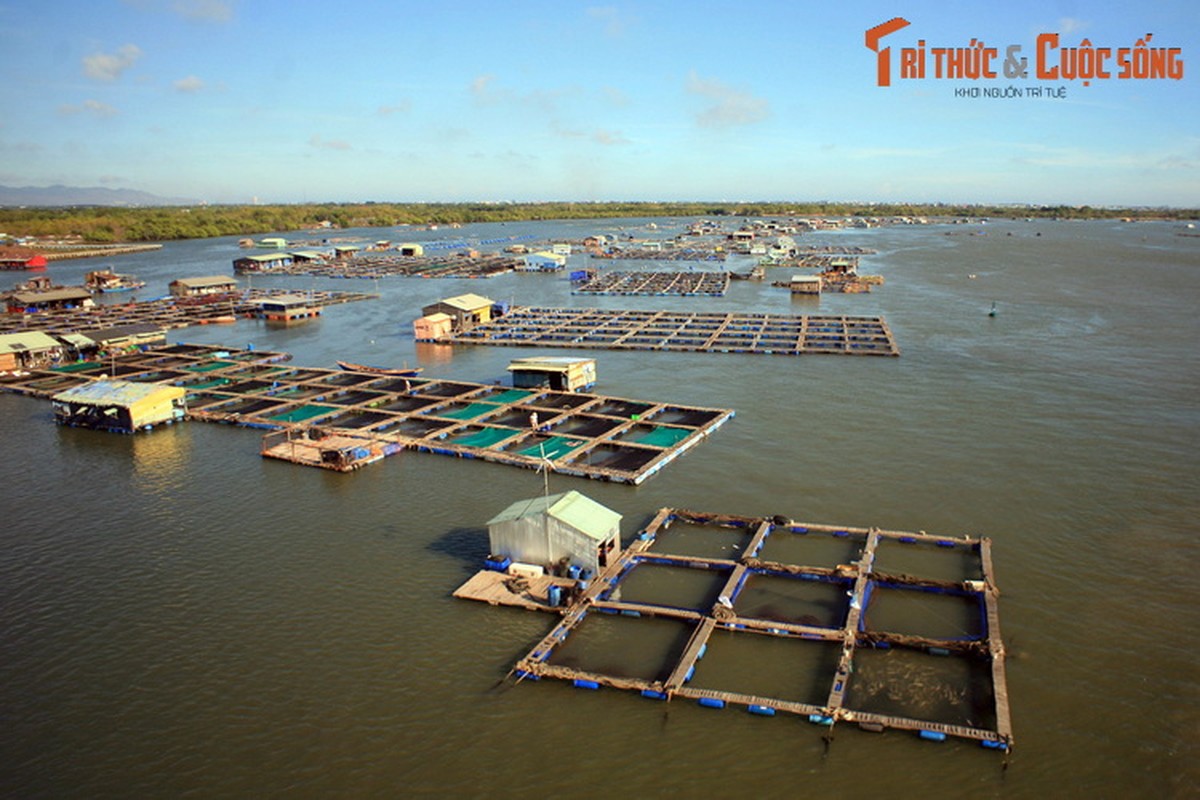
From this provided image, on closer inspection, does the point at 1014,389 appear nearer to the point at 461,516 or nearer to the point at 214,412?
the point at 461,516

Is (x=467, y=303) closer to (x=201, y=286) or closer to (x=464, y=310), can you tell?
(x=464, y=310)

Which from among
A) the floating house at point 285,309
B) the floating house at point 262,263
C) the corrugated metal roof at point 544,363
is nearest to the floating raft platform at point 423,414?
the corrugated metal roof at point 544,363

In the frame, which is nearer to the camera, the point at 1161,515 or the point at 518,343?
the point at 1161,515

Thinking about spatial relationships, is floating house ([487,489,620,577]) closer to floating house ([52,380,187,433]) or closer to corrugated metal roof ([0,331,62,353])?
floating house ([52,380,187,433])

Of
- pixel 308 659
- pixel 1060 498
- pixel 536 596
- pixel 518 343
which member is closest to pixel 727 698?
Answer: pixel 536 596

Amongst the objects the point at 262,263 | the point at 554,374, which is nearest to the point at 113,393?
the point at 554,374

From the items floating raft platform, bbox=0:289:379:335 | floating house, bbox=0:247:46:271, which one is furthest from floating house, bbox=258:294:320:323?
floating house, bbox=0:247:46:271
